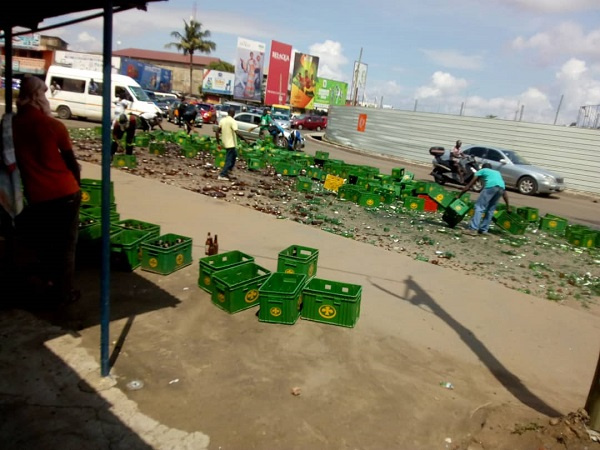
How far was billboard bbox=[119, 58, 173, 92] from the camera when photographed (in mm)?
57000

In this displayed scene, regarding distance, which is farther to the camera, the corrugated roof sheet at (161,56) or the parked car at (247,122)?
the corrugated roof sheet at (161,56)

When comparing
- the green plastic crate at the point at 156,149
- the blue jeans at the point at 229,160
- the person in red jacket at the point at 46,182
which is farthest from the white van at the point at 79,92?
the person in red jacket at the point at 46,182

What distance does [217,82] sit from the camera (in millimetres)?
62781

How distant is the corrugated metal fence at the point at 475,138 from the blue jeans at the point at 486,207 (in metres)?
14.0

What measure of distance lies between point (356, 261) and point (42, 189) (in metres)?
4.60

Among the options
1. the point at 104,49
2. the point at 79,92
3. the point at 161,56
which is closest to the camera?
the point at 104,49

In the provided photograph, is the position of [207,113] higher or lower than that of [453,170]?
higher

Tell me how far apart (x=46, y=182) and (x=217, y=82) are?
205ft

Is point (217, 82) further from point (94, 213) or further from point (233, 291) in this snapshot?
point (233, 291)

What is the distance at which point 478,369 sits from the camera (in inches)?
174

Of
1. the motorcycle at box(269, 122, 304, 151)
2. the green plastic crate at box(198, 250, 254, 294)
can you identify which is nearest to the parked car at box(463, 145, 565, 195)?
the motorcycle at box(269, 122, 304, 151)

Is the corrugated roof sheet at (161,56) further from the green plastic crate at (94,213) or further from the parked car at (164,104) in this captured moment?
the green plastic crate at (94,213)

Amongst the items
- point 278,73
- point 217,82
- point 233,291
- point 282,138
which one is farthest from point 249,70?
point 233,291

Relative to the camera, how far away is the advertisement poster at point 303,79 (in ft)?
197
